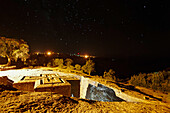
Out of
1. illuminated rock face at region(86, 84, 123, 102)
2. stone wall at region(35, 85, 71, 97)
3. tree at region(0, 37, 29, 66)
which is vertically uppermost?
tree at region(0, 37, 29, 66)

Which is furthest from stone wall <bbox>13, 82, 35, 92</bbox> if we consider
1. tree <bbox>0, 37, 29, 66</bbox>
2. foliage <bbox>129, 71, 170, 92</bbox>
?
foliage <bbox>129, 71, 170, 92</bbox>

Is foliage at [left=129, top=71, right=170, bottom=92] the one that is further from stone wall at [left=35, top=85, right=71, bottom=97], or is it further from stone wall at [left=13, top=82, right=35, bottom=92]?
stone wall at [left=13, top=82, right=35, bottom=92]

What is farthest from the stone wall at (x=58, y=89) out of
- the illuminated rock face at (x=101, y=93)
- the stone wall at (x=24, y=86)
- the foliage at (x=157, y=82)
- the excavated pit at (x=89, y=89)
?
the foliage at (x=157, y=82)

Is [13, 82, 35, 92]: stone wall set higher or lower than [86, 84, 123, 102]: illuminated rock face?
higher

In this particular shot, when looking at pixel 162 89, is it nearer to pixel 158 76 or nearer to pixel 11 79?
pixel 158 76

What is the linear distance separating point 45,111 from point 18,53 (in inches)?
592

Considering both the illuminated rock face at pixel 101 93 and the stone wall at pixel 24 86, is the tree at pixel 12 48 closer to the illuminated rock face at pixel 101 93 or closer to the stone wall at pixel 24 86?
the stone wall at pixel 24 86

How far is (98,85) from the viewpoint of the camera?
790cm

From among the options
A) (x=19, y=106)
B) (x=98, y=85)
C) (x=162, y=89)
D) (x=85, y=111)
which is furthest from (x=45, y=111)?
(x=162, y=89)

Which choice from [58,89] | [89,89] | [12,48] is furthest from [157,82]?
[12,48]

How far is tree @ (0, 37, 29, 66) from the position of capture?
41.1 feet

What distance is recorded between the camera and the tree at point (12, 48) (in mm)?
12542

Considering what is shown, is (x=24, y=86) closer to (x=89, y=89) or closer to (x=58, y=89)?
(x=58, y=89)

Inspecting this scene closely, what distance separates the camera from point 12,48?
44.0 ft
